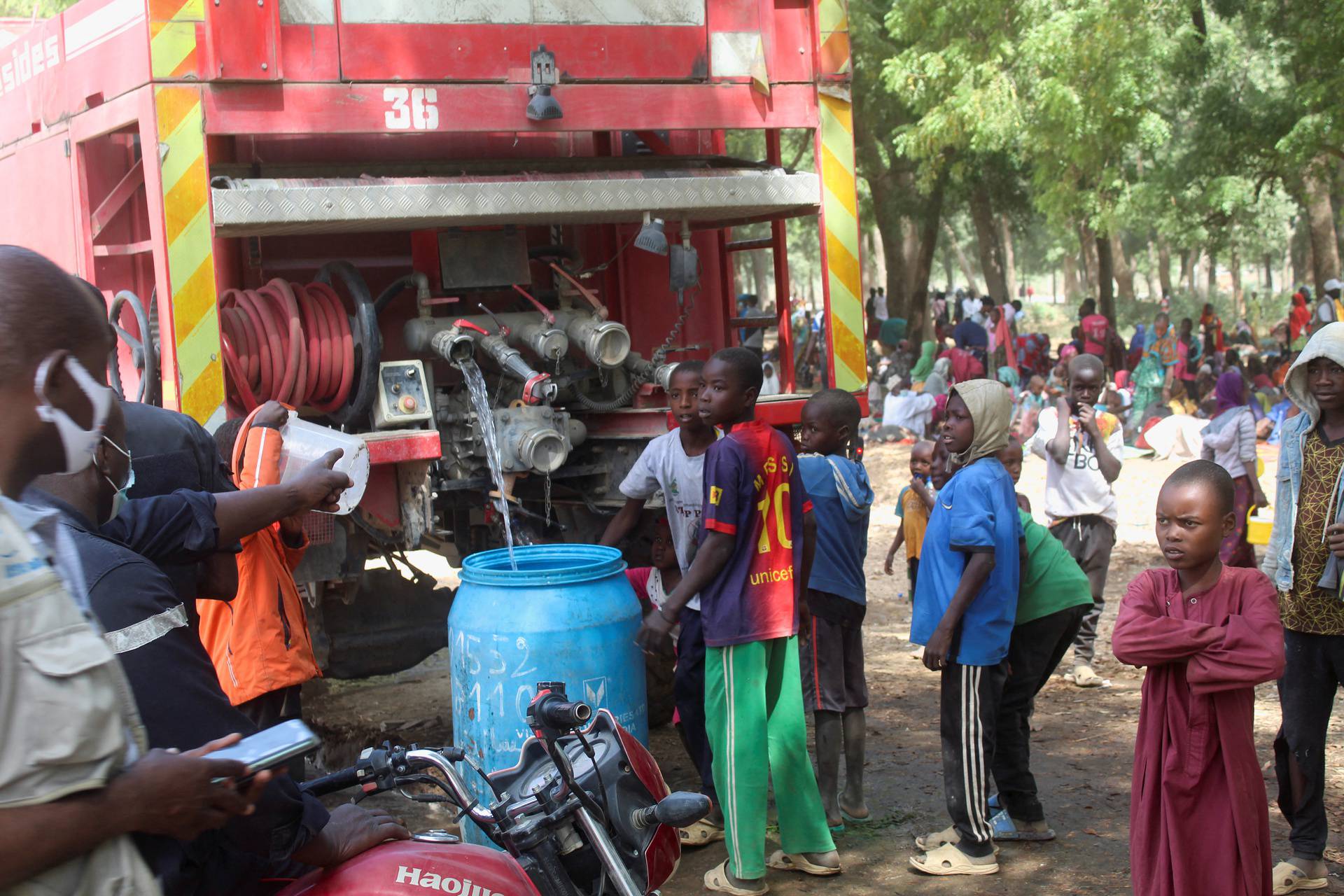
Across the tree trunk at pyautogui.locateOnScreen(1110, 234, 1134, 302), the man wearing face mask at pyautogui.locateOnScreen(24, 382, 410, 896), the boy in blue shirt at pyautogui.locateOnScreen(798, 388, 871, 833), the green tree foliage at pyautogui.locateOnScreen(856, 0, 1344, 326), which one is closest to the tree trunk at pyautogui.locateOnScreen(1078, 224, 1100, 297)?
the green tree foliage at pyautogui.locateOnScreen(856, 0, 1344, 326)

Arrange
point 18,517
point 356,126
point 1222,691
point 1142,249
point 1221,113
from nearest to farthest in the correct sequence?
point 18,517
point 1222,691
point 356,126
point 1221,113
point 1142,249

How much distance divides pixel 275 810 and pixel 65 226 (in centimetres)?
349

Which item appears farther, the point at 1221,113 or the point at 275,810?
the point at 1221,113

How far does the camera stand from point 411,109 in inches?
175

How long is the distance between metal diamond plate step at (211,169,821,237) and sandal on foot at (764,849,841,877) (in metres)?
2.26

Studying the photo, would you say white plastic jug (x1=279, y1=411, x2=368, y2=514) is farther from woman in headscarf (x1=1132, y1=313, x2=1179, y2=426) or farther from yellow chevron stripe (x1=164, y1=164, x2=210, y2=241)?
woman in headscarf (x1=1132, y1=313, x2=1179, y2=426)

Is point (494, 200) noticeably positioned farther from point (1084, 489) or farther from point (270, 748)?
point (1084, 489)

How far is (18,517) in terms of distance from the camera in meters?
1.51

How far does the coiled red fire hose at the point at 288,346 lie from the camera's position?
14.5 feet

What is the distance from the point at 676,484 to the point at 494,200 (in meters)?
1.14

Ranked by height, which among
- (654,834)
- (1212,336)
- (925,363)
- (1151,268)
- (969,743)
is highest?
(1151,268)

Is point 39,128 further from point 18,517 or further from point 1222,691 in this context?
point 1222,691

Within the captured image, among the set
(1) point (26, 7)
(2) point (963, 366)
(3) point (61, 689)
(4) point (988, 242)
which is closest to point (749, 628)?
(3) point (61, 689)

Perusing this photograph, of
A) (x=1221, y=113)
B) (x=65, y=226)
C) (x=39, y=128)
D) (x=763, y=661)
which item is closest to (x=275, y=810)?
(x=763, y=661)
